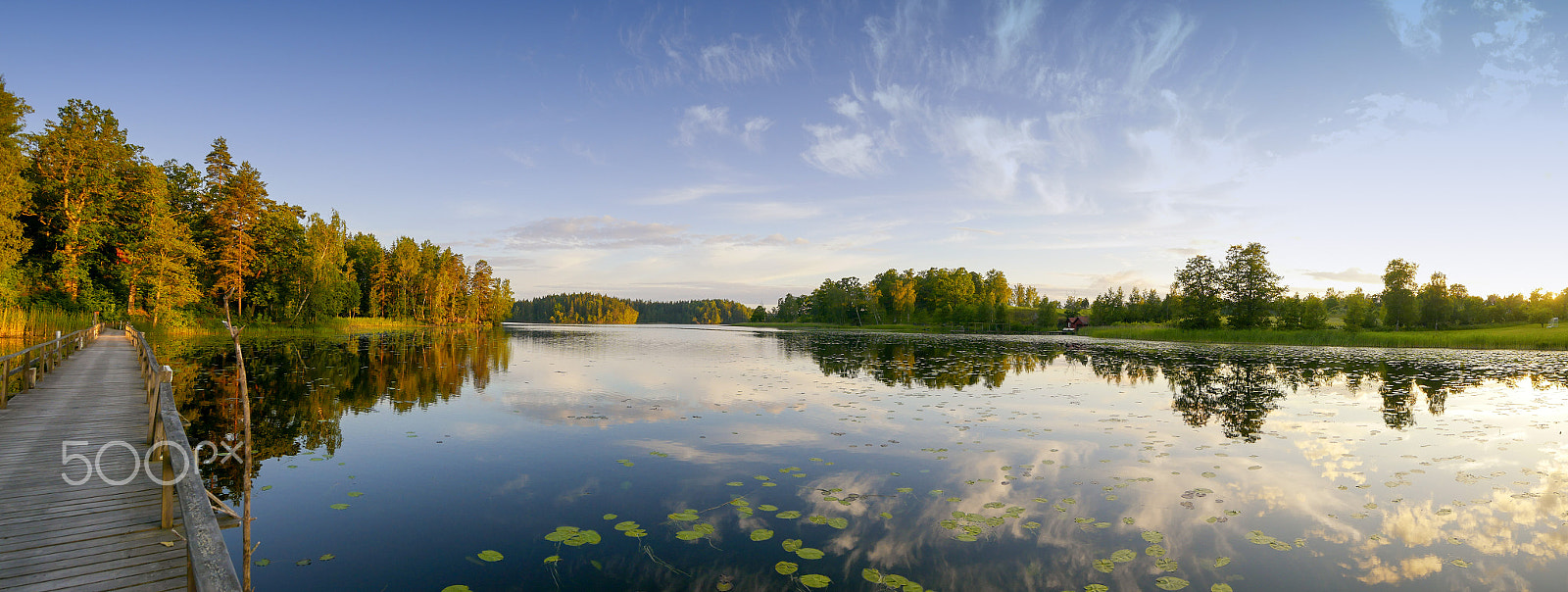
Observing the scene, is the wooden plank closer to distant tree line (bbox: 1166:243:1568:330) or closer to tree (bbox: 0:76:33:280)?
tree (bbox: 0:76:33:280)

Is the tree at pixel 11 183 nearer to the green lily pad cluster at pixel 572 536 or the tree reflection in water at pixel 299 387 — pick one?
the tree reflection in water at pixel 299 387

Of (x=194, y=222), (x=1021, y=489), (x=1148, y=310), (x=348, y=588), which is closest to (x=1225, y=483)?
(x=1021, y=489)

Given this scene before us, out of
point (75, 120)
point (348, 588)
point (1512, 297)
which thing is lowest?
point (348, 588)

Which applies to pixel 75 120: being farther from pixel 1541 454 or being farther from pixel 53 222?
pixel 1541 454

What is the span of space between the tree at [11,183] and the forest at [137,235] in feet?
0.31

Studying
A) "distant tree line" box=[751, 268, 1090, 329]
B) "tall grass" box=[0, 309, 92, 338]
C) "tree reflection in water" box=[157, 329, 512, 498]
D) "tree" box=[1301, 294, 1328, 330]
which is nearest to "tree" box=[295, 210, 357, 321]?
"tall grass" box=[0, 309, 92, 338]

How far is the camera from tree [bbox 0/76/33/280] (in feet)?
102

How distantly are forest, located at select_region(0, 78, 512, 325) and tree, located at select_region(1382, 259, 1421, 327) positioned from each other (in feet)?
361

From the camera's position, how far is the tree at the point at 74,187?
1567 inches

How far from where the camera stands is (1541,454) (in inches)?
480

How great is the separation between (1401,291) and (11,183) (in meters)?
123

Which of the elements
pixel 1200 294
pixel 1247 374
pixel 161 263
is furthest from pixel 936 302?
pixel 161 263

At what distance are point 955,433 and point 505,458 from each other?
9955 mm

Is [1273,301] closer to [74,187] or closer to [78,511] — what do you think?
[78,511]
